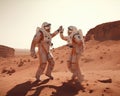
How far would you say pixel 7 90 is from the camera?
1214 centimetres

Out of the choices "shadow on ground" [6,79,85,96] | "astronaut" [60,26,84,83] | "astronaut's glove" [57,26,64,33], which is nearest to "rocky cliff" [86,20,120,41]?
"astronaut's glove" [57,26,64,33]

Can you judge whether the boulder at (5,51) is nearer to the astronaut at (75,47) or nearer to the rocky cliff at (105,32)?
the rocky cliff at (105,32)

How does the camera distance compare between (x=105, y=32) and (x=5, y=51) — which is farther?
(x=5, y=51)

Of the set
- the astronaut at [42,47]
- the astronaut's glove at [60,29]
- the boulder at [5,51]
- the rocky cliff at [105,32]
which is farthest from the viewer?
the boulder at [5,51]

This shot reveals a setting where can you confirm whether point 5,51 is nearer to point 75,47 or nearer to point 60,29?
point 60,29

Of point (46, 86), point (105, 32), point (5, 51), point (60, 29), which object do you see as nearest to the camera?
point (46, 86)

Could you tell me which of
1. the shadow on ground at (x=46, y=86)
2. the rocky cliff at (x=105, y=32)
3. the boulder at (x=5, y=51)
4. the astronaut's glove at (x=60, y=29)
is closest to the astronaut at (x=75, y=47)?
the shadow on ground at (x=46, y=86)

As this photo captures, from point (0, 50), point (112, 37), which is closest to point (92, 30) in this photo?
point (112, 37)

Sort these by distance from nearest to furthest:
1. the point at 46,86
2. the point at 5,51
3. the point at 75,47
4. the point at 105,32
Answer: the point at 46,86
the point at 75,47
the point at 105,32
the point at 5,51

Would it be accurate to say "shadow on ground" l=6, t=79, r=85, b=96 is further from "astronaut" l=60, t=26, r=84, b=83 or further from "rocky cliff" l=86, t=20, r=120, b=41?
"rocky cliff" l=86, t=20, r=120, b=41

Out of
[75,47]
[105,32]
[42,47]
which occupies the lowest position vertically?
[75,47]

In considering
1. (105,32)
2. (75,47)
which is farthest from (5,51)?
(75,47)

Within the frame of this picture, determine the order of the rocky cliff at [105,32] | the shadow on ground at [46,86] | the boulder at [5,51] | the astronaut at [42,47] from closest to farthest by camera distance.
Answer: the shadow on ground at [46,86], the astronaut at [42,47], the rocky cliff at [105,32], the boulder at [5,51]

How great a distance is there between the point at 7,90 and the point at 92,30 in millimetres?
28410
